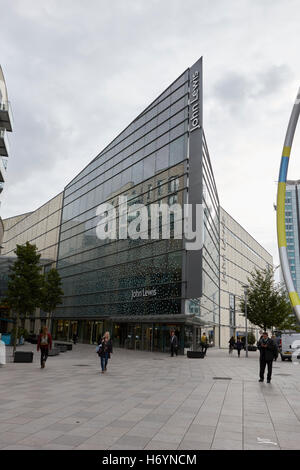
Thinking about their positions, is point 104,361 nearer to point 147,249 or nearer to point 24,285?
point 24,285

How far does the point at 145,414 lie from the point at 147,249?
29504mm

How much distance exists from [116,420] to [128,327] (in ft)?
104

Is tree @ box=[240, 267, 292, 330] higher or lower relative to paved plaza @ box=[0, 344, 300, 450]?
higher

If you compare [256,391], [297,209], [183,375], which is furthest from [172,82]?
[297,209]

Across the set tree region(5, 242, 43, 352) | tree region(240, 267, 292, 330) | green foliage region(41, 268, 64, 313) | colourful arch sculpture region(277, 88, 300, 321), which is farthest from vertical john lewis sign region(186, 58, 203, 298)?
colourful arch sculpture region(277, 88, 300, 321)

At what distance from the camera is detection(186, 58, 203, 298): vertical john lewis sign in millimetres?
31156

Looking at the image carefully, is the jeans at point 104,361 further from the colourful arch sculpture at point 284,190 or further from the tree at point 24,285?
the tree at point 24,285

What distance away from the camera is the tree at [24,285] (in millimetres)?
29984

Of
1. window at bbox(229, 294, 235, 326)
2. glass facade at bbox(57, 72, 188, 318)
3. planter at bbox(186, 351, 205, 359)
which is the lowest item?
planter at bbox(186, 351, 205, 359)

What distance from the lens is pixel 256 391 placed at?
12.1 meters

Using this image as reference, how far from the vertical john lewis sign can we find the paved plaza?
1708 cm

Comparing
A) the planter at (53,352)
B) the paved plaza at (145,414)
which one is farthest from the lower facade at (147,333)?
the paved plaza at (145,414)

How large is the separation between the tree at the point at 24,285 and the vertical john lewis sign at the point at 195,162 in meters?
12.6

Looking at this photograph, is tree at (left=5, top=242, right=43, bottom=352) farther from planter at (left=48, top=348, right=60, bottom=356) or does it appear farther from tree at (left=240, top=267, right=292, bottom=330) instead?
tree at (left=240, top=267, right=292, bottom=330)
